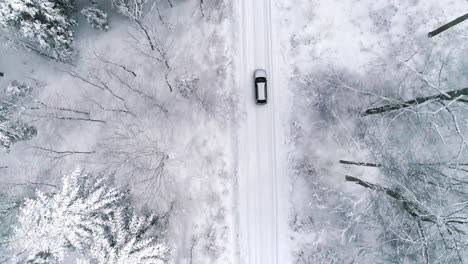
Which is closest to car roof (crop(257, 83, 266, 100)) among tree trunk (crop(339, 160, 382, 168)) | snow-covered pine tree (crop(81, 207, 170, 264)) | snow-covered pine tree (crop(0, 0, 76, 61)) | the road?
the road

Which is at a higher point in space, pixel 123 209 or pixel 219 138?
pixel 219 138

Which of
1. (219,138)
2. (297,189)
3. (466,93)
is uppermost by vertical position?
(466,93)

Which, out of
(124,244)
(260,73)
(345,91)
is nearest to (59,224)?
(124,244)

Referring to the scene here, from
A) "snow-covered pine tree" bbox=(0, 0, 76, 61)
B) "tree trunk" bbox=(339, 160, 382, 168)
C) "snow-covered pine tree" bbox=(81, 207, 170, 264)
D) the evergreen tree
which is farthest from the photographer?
"tree trunk" bbox=(339, 160, 382, 168)

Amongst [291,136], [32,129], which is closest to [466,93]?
[291,136]

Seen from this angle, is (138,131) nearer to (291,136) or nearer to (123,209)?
(123,209)

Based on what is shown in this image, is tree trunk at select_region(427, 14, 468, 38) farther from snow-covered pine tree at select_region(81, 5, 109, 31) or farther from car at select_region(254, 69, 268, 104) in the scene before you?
snow-covered pine tree at select_region(81, 5, 109, 31)
